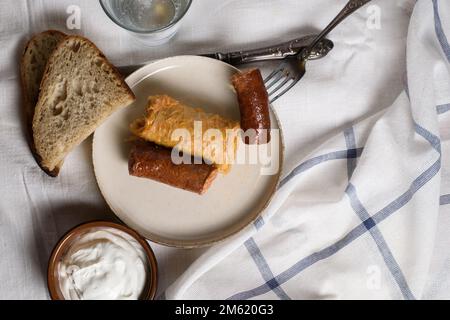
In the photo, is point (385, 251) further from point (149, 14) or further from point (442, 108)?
point (149, 14)

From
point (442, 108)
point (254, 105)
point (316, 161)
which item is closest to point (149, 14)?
point (254, 105)

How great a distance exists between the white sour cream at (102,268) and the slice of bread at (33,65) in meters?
0.25

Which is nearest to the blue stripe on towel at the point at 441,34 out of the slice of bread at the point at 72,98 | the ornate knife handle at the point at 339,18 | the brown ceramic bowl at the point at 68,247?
the ornate knife handle at the point at 339,18

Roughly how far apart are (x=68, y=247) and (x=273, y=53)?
794mm

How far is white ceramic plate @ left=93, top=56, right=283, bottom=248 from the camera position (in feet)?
5.21

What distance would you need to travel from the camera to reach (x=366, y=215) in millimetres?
1658

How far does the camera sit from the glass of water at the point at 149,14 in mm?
1629

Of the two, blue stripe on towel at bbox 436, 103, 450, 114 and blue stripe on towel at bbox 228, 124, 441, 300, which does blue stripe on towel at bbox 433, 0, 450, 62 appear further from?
blue stripe on towel at bbox 228, 124, 441, 300

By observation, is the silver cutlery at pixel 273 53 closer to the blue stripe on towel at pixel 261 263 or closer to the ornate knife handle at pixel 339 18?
the ornate knife handle at pixel 339 18

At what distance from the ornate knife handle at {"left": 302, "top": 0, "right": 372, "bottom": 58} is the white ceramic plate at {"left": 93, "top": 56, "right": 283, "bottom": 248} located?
0.23 m

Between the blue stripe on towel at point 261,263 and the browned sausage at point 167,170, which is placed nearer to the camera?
the browned sausage at point 167,170

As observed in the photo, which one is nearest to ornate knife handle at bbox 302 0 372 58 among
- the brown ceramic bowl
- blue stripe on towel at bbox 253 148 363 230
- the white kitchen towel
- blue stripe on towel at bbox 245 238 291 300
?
the white kitchen towel

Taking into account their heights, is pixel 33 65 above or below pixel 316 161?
above
